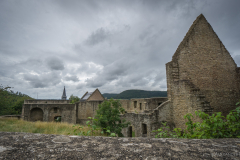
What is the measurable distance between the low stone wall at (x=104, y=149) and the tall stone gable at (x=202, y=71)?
7.52 meters

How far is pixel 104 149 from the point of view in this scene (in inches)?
49.4

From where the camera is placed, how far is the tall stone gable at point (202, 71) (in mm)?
8711

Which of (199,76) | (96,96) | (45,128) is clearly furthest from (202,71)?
(96,96)

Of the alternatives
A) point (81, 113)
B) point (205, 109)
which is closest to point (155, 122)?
point (205, 109)

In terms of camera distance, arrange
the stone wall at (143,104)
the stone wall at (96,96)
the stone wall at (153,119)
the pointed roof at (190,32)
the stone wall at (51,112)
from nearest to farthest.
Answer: the pointed roof at (190,32), the stone wall at (153,119), the stone wall at (143,104), the stone wall at (51,112), the stone wall at (96,96)

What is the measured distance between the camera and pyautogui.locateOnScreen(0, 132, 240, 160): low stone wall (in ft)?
3.68

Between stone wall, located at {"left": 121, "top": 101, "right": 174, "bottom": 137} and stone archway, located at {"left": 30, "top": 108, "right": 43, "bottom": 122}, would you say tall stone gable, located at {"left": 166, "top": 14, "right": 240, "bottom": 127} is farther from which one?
stone archway, located at {"left": 30, "top": 108, "right": 43, "bottom": 122}

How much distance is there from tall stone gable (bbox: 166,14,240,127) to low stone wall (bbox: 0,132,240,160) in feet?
24.7

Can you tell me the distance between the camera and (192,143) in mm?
1467

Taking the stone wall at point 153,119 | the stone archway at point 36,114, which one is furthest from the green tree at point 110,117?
the stone archway at point 36,114

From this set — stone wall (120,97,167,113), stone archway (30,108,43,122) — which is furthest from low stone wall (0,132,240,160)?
stone archway (30,108,43,122)

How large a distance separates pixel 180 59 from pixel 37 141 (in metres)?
9.31

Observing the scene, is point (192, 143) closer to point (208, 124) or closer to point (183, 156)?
point (183, 156)

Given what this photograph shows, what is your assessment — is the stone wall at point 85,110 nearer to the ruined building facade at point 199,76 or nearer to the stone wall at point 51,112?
the stone wall at point 51,112
